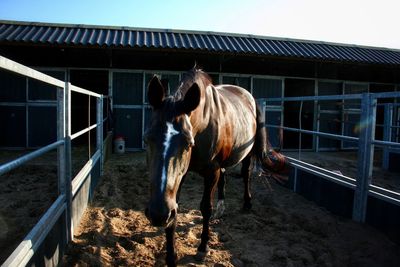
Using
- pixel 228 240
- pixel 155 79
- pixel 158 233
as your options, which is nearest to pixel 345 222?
pixel 228 240

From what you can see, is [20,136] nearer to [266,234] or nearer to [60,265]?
[60,265]

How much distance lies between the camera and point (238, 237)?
2920mm

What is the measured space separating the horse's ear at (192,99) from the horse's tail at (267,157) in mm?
2404

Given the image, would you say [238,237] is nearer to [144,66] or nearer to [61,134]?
[61,134]

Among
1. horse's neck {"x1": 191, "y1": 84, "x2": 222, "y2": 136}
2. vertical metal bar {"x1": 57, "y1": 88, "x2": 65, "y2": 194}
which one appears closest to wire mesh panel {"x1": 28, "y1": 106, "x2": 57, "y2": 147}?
vertical metal bar {"x1": 57, "y1": 88, "x2": 65, "y2": 194}

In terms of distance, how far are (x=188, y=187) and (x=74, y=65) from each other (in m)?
4.61

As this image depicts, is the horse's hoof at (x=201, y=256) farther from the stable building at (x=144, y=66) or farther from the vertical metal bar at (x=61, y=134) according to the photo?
the stable building at (x=144, y=66)

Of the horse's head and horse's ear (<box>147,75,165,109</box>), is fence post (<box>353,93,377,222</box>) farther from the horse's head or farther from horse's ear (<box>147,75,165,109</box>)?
horse's ear (<box>147,75,165,109</box>)

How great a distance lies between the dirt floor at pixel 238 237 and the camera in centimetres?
245

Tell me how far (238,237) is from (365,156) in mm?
1496

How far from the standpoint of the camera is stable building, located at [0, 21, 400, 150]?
7156mm

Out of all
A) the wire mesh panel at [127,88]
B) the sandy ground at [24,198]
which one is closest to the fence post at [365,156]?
the sandy ground at [24,198]

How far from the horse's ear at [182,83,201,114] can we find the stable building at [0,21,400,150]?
4.83 metres

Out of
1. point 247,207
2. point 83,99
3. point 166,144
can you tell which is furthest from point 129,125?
point 166,144
